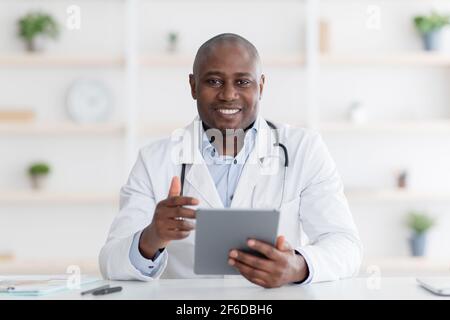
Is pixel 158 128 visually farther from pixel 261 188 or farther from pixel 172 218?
pixel 172 218

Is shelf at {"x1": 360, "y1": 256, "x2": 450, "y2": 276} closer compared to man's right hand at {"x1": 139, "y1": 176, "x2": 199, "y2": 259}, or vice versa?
man's right hand at {"x1": 139, "y1": 176, "x2": 199, "y2": 259}

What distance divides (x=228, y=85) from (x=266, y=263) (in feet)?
2.45

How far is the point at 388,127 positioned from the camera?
4.49m

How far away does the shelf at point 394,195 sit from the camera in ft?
14.6

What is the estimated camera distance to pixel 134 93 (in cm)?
453

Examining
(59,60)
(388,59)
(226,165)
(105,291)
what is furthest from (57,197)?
(105,291)

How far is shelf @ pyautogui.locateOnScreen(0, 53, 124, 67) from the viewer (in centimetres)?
447

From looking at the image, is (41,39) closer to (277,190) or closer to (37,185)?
(37,185)

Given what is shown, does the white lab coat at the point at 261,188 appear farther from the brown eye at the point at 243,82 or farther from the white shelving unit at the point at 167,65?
the white shelving unit at the point at 167,65

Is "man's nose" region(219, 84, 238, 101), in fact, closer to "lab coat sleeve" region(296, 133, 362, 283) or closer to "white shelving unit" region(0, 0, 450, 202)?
"lab coat sleeve" region(296, 133, 362, 283)

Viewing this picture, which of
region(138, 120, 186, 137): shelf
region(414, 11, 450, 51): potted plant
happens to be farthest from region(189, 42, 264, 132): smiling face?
region(414, 11, 450, 51): potted plant

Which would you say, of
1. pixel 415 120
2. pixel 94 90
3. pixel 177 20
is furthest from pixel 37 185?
pixel 415 120

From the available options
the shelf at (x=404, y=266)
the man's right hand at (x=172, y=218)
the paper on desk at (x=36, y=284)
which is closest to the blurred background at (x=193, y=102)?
the shelf at (x=404, y=266)

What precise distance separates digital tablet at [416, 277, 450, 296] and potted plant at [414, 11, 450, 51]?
294 cm
